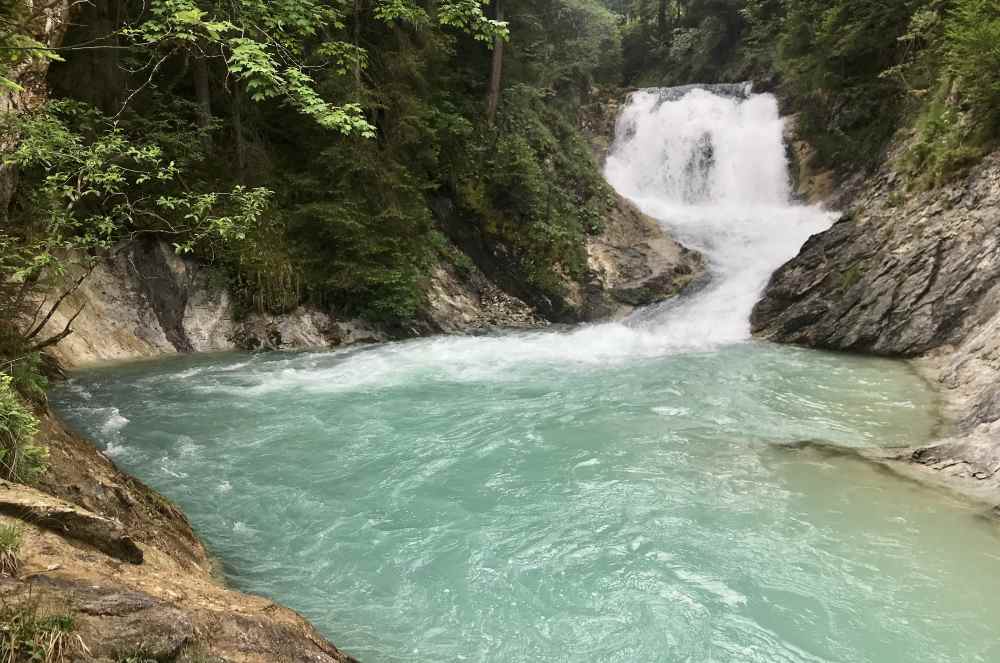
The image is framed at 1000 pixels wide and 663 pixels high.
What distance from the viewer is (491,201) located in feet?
53.1

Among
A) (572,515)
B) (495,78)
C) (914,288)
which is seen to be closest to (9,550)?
(572,515)

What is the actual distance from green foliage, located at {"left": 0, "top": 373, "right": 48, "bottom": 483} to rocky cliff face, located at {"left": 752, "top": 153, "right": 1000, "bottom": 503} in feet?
26.8

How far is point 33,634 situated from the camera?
209cm

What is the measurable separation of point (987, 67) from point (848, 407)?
7.02 metres

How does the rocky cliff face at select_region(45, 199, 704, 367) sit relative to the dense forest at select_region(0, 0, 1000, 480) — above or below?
below

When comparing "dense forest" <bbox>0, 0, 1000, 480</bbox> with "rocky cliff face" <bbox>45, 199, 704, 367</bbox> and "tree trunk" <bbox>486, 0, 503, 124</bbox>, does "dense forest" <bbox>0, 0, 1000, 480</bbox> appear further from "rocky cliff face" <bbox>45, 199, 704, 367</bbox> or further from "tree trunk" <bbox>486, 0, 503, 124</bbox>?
"rocky cliff face" <bbox>45, 199, 704, 367</bbox>

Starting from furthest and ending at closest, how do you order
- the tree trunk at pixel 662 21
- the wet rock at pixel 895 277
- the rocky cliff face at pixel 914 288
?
1. the tree trunk at pixel 662 21
2. the wet rock at pixel 895 277
3. the rocky cliff face at pixel 914 288

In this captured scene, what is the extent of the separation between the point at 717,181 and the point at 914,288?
1136 cm

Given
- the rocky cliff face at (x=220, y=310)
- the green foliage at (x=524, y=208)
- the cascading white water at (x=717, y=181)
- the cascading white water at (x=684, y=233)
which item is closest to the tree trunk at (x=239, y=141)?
the rocky cliff face at (x=220, y=310)

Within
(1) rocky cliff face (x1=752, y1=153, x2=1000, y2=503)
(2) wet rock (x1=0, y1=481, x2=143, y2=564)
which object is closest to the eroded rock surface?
→ (2) wet rock (x1=0, y1=481, x2=143, y2=564)

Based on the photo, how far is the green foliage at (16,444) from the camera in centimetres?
325

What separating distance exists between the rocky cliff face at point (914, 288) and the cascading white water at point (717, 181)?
75.4 inches

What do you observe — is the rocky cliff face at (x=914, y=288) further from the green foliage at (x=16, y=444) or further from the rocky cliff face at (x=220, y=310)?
the green foliage at (x=16, y=444)

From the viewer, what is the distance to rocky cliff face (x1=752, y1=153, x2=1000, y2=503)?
891 cm
